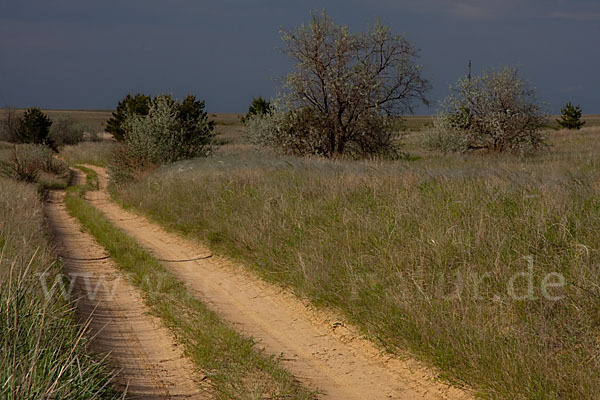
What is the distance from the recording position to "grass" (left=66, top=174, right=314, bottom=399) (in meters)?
4.54

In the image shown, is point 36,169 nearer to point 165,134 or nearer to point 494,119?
point 165,134

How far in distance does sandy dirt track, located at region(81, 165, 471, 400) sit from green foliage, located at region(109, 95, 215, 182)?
10857 mm

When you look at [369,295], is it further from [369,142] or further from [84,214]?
[369,142]

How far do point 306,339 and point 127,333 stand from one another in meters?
1.82

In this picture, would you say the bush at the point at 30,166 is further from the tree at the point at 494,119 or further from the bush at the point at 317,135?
the tree at the point at 494,119

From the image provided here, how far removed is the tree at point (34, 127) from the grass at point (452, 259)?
41.8 m

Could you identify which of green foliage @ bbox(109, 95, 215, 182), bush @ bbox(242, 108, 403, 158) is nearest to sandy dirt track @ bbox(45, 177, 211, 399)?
green foliage @ bbox(109, 95, 215, 182)

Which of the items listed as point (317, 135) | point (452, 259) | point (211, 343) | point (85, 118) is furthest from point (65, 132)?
point (85, 118)

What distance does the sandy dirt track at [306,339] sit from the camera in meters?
4.71

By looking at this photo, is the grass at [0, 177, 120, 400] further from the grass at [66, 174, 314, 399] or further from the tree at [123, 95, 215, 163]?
the tree at [123, 95, 215, 163]

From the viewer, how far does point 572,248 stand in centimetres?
595

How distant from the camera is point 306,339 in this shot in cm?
581

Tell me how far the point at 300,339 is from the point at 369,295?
2.83 feet

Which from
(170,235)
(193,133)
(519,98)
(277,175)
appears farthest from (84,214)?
(519,98)
